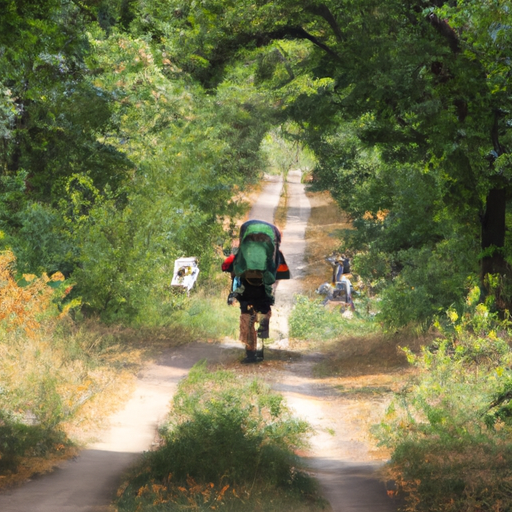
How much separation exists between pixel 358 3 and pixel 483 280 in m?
5.41

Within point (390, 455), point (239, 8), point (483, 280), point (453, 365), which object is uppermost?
point (239, 8)

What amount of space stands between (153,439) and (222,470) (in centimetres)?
245

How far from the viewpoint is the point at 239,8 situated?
1733 cm

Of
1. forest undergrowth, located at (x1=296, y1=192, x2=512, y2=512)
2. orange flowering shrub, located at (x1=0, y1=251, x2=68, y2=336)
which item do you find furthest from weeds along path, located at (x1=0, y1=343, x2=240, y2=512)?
forest undergrowth, located at (x1=296, y1=192, x2=512, y2=512)

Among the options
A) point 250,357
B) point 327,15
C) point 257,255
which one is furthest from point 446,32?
point 250,357

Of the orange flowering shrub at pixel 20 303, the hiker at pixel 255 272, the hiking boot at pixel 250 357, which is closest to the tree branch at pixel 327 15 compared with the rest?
the hiker at pixel 255 272

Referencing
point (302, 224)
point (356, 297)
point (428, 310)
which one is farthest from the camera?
point (302, 224)

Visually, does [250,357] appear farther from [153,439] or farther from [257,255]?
[153,439]

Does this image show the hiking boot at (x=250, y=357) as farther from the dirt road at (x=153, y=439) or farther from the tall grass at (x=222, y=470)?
the tall grass at (x=222, y=470)

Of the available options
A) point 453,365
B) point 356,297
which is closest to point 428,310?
point 453,365

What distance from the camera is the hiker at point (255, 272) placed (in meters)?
15.4

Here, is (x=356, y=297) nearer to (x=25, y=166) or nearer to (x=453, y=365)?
(x=25, y=166)

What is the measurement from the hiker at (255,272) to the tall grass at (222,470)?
558 centimetres

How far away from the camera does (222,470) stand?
833 centimetres
